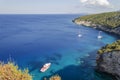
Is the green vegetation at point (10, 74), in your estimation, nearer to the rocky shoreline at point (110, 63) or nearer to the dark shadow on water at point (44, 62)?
the dark shadow on water at point (44, 62)

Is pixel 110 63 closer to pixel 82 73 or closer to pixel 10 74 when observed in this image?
pixel 82 73

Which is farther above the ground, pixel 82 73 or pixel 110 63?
pixel 110 63

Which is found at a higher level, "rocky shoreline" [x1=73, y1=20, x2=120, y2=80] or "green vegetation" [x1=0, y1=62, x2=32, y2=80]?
"green vegetation" [x1=0, y1=62, x2=32, y2=80]

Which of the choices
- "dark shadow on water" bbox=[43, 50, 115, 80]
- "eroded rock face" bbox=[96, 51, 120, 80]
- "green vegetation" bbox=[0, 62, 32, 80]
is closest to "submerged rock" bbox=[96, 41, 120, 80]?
"eroded rock face" bbox=[96, 51, 120, 80]

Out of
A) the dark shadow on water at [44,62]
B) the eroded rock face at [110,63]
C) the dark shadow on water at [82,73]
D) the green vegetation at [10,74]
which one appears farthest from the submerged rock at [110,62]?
the green vegetation at [10,74]

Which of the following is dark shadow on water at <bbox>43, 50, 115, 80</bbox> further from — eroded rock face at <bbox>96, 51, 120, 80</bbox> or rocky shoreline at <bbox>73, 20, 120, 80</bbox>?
eroded rock face at <bbox>96, 51, 120, 80</bbox>

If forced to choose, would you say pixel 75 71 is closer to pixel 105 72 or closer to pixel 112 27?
pixel 105 72

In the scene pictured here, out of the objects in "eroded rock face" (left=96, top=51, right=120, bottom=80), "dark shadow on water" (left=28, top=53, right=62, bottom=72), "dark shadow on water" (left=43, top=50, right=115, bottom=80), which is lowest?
"dark shadow on water" (left=43, top=50, right=115, bottom=80)

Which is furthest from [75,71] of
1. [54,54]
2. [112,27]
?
[112,27]

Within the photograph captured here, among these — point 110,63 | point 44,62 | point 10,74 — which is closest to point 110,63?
point 110,63
